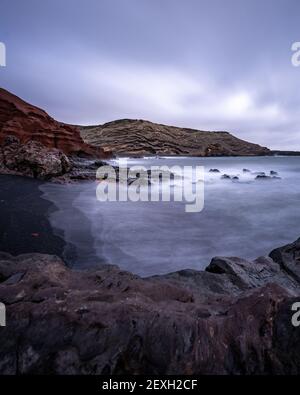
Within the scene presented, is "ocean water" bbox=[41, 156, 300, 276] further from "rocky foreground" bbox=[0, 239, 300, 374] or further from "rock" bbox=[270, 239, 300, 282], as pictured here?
"rocky foreground" bbox=[0, 239, 300, 374]

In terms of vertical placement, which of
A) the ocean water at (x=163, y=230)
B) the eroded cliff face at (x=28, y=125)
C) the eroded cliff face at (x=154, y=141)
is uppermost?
the eroded cliff face at (x=154, y=141)

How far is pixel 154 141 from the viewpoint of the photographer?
8231cm

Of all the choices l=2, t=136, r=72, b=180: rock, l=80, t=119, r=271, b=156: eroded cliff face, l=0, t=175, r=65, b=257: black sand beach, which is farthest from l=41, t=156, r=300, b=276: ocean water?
l=80, t=119, r=271, b=156: eroded cliff face

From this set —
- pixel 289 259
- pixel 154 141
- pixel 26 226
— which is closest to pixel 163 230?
pixel 26 226

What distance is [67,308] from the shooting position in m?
1.86

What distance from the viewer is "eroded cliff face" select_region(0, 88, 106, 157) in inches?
736

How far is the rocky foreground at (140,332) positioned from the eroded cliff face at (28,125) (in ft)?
59.7

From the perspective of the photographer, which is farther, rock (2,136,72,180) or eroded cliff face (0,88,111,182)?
eroded cliff face (0,88,111,182)

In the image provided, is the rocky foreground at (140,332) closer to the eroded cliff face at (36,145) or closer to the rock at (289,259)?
the rock at (289,259)

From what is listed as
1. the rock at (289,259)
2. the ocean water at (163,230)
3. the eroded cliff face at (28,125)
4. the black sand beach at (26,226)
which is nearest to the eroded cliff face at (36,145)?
the eroded cliff face at (28,125)

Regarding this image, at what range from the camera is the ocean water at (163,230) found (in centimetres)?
510

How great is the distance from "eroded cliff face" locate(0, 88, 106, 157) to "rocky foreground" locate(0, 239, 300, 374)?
18.2 m

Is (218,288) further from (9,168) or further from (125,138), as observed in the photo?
(125,138)
